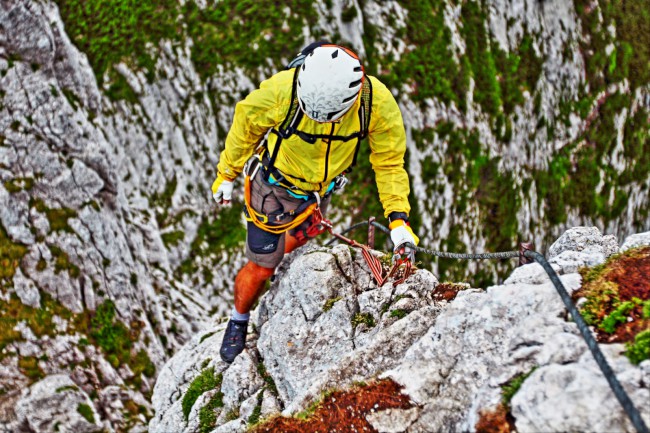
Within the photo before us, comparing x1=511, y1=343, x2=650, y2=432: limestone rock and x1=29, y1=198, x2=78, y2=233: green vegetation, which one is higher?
x1=29, y1=198, x2=78, y2=233: green vegetation

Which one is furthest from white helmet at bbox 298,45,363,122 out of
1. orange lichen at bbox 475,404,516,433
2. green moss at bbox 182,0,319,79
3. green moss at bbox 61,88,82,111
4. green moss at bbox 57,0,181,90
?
green moss at bbox 182,0,319,79

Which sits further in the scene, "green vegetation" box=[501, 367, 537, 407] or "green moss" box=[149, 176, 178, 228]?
"green moss" box=[149, 176, 178, 228]

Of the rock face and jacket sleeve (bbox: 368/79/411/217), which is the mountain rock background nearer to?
the rock face

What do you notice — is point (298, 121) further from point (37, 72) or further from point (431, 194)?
point (431, 194)

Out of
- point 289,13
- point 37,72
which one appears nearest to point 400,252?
point 37,72

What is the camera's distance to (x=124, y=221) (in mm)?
20062

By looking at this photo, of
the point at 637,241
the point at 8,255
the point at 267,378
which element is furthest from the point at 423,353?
the point at 8,255

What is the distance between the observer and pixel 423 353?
5.90 m

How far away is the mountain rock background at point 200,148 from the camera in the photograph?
16172mm

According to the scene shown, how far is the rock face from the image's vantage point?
4.27 m

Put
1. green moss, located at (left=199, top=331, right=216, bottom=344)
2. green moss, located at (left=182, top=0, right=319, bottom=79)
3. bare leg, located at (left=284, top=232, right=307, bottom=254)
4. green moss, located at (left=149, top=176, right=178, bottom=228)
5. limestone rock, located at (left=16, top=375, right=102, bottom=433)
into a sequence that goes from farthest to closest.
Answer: green moss, located at (left=182, top=0, right=319, bottom=79)
green moss, located at (left=149, top=176, right=178, bottom=228)
limestone rock, located at (left=16, top=375, right=102, bottom=433)
green moss, located at (left=199, top=331, right=216, bottom=344)
bare leg, located at (left=284, top=232, right=307, bottom=254)

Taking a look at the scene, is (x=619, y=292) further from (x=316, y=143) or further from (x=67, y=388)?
(x=67, y=388)

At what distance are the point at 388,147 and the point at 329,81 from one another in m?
1.69

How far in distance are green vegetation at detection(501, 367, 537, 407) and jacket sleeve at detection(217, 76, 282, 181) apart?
4963 mm
